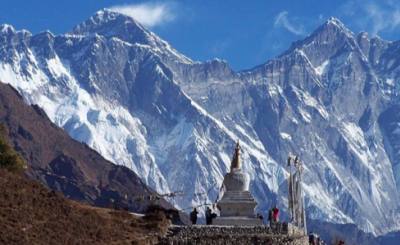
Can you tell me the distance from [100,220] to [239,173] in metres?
29.5

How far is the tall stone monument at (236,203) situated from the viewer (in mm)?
Result: 108919

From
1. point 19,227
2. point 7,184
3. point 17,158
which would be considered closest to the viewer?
point 19,227

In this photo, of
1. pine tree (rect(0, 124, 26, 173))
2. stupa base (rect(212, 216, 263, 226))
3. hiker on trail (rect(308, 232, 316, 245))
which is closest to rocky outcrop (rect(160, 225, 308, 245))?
hiker on trail (rect(308, 232, 316, 245))

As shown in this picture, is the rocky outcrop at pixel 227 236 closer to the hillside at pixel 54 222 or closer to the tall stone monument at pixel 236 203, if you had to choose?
the hillside at pixel 54 222

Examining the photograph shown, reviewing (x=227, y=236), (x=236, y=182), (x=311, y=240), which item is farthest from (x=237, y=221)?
(x=227, y=236)

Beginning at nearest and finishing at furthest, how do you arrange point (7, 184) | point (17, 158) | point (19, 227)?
point (19, 227) < point (7, 184) < point (17, 158)

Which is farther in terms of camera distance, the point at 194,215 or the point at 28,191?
the point at 194,215

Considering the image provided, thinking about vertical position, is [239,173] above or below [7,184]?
above

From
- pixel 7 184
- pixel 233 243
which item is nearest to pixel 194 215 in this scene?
pixel 233 243

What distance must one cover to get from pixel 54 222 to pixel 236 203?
30.8 metres

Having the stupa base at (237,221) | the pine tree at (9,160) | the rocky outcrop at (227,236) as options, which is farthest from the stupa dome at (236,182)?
the rocky outcrop at (227,236)

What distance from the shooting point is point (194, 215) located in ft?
355

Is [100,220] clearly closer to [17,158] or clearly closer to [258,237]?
[258,237]

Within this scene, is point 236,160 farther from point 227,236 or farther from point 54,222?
point 54,222
